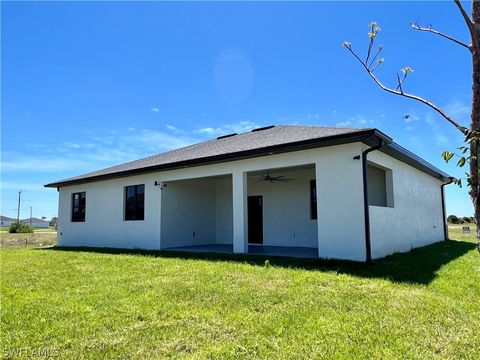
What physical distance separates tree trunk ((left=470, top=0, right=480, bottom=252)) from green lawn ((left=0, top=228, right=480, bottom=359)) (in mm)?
2230

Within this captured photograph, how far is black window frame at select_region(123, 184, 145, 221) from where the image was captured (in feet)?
48.6

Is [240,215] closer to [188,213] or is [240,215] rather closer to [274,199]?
[274,199]

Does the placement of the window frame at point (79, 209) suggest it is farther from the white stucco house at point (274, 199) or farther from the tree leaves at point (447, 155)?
the tree leaves at point (447, 155)

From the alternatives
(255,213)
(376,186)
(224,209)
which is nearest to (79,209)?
(224,209)

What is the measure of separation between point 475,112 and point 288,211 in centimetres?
1257

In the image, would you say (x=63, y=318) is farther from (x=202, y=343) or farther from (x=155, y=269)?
(x=155, y=269)

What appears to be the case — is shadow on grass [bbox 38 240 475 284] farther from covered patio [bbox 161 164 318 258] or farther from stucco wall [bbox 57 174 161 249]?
stucco wall [bbox 57 174 161 249]

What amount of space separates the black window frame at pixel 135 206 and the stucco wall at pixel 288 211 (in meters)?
4.90

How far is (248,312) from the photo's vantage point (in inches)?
188

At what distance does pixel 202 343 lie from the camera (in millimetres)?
3715

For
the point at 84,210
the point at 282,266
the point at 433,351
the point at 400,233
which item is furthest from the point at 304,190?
the point at 84,210

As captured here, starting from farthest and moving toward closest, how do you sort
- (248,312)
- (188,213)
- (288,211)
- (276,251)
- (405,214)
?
(188,213), (288,211), (405,214), (276,251), (248,312)

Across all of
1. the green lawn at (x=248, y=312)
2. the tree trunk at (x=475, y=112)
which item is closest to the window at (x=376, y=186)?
the green lawn at (x=248, y=312)

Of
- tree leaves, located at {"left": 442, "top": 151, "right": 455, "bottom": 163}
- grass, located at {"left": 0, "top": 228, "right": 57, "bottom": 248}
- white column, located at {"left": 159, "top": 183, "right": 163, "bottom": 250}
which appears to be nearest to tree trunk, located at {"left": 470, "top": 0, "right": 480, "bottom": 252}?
tree leaves, located at {"left": 442, "top": 151, "right": 455, "bottom": 163}
